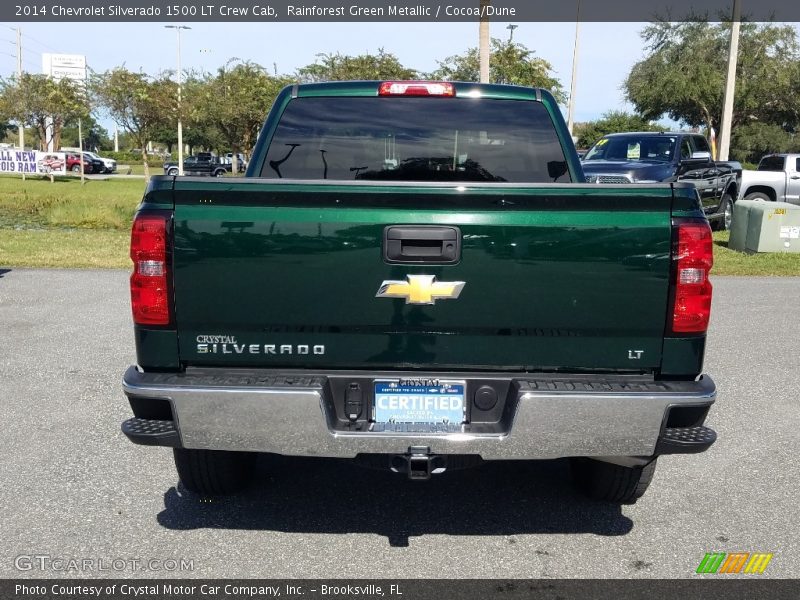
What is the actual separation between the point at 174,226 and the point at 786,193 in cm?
1973

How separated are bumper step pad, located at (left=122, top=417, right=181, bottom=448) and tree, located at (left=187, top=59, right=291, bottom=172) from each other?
149 feet

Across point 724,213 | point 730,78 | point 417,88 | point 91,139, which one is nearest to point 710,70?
point 730,78

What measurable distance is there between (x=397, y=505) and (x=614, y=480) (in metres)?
1.08

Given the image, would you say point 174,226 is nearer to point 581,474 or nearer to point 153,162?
point 581,474

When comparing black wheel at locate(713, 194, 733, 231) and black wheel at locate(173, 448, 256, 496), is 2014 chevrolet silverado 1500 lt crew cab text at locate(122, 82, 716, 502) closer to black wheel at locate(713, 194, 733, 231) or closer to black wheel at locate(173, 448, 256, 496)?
black wheel at locate(173, 448, 256, 496)

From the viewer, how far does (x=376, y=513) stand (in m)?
4.13

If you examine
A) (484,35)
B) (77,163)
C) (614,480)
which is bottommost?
(614,480)

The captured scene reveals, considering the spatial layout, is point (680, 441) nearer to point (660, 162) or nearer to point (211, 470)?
point (211, 470)

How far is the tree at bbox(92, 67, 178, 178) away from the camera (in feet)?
138

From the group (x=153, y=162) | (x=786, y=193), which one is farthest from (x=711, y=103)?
(x=153, y=162)

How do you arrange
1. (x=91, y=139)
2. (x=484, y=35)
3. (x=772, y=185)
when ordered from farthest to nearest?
(x=91, y=139) → (x=484, y=35) → (x=772, y=185)

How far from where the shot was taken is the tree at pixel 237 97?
47906 mm

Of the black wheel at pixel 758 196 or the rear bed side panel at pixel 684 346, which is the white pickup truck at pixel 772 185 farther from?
the rear bed side panel at pixel 684 346

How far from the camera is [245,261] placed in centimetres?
327
